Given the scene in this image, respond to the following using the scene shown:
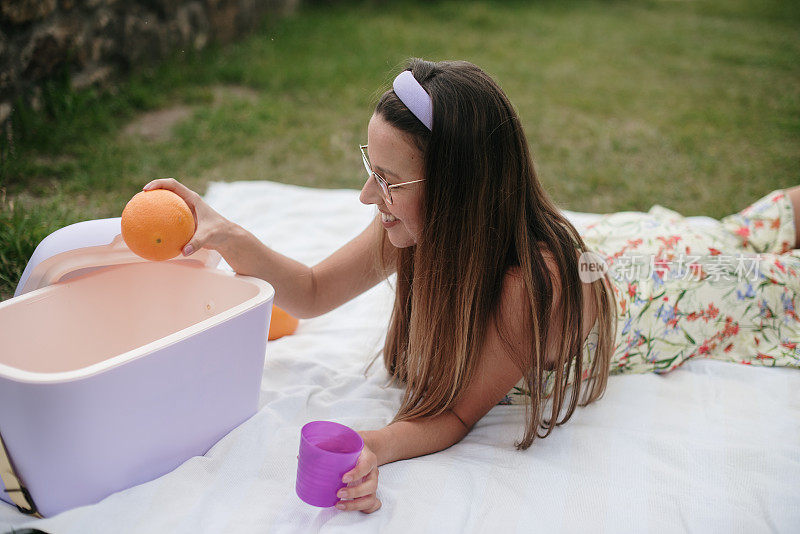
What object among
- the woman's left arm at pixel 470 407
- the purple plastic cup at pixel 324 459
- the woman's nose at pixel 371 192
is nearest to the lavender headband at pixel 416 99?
the woman's nose at pixel 371 192

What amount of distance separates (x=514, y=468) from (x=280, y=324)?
0.70 metres

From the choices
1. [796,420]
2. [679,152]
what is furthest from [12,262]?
[679,152]

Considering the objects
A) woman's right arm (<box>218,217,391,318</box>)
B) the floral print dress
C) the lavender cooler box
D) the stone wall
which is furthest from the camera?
the stone wall

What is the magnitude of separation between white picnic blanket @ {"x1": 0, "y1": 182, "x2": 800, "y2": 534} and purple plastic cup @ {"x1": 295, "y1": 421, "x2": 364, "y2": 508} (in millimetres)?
63

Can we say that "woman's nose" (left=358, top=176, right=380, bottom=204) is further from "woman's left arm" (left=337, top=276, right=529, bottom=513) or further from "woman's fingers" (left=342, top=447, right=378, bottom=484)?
"woman's fingers" (left=342, top=447, right=378, bottom=484)

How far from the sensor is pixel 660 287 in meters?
1.74

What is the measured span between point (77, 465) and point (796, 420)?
4.67 ft

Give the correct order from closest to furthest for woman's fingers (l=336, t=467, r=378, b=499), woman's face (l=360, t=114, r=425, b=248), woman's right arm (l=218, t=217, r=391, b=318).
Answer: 1. woman's fingers (l=336, t=467, r=378, b=499)
2. woman's face (l=360, t=114, r=425, b=248)
3. woman's right arm (l=218, t=217, r=391, b=318)

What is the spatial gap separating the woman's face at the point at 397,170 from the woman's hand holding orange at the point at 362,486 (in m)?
0.41

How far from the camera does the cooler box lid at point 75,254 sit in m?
1.27

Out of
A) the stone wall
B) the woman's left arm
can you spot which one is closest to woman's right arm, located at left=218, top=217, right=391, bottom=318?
the woman's left arm

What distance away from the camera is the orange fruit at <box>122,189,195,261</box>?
1.22 meters

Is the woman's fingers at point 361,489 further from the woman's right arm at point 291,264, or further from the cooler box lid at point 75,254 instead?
the cooler box lid at point 75,254

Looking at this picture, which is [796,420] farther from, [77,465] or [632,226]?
[77,465]
